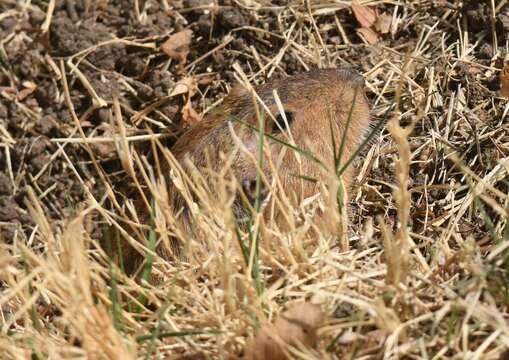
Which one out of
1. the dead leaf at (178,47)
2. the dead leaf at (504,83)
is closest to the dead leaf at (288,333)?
the dead leaf at (504,83)

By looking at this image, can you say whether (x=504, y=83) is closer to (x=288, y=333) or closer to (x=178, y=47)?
(x=178, y=47)

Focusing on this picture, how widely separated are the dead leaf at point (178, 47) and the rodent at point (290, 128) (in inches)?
22.1

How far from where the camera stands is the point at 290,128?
4.82 metres

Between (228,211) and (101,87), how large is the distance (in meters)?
2.88

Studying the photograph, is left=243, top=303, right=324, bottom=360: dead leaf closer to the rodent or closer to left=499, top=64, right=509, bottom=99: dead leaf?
the rodent

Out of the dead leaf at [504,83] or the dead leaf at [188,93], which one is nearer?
the dead leaf at [504,83]

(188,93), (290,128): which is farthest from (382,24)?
(188,93)

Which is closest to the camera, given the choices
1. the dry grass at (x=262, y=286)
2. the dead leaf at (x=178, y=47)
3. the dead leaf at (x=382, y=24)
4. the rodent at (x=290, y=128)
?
the dry grass at (x=262, y=286)

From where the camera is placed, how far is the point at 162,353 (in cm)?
320

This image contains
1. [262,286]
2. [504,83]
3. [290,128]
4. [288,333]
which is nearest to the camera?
[288,333]

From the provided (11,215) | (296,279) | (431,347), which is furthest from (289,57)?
(431,347)

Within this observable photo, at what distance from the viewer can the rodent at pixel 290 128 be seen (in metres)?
4.63

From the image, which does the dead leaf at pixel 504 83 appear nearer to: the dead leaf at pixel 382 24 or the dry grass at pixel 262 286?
the dry grass at pixel 262 286

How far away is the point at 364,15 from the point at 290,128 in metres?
1.10
